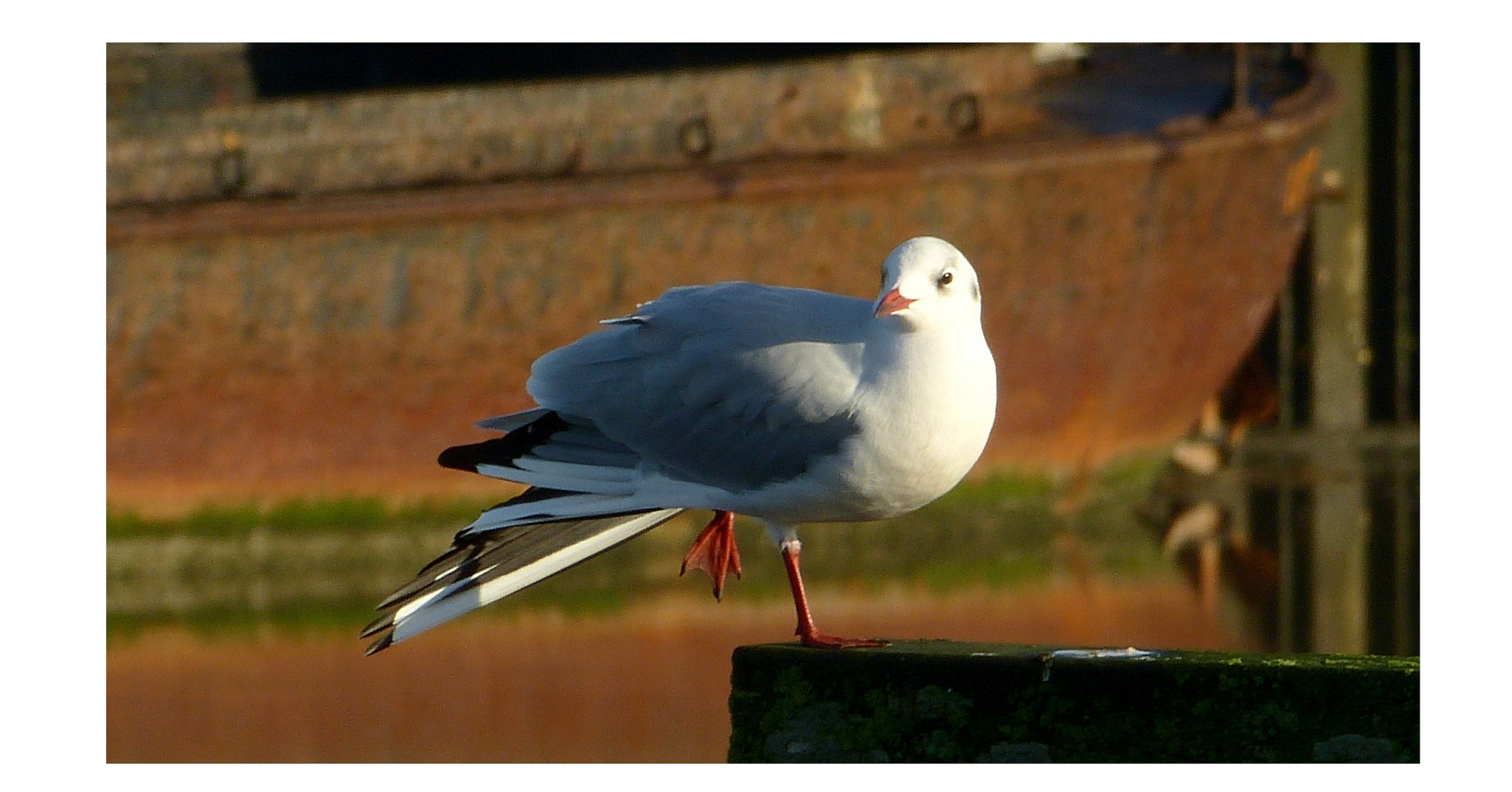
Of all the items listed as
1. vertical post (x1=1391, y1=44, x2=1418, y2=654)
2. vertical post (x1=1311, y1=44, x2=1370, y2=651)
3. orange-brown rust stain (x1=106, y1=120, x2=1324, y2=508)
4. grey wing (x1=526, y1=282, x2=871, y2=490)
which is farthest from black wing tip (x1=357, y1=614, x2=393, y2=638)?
vertical post (x1=1391, y1=44, x2=1418, y2=654)

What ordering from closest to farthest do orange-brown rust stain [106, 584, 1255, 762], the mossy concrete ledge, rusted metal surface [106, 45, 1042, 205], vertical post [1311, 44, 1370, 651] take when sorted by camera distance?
the mossy concrete ledge, orange-brown rust stain [106, 584, 1255, 762], rusted metal surface [106, 45, 1042, 205], vertical post [1311, 44, 1370, 651]

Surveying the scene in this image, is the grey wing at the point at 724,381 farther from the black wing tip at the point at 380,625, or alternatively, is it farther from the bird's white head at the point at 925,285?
the black wing tip at the point at 380,625

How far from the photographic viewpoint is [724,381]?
4789 mm

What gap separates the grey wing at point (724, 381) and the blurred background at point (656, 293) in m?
4.90

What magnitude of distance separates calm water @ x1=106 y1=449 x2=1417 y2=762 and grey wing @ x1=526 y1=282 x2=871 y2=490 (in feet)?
9.31

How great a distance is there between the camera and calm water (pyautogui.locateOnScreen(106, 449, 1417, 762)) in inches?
324

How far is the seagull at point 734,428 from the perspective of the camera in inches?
175

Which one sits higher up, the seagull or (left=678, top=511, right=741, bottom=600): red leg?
the seagull

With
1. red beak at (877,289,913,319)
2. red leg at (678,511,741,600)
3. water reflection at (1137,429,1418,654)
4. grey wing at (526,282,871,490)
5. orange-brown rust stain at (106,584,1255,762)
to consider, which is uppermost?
red beak at (877,289,913,319)

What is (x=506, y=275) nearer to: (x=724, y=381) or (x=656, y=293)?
(x=656, y=293)

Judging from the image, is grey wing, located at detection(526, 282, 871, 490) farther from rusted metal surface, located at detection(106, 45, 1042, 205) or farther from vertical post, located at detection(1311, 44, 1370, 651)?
vertical post, located at detection(1311, 44, 1370, 651)

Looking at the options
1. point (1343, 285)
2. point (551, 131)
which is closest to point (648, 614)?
point (551, 131)

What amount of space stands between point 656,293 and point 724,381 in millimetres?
6296

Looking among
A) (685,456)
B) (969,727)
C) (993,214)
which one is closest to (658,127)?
(993,214)
